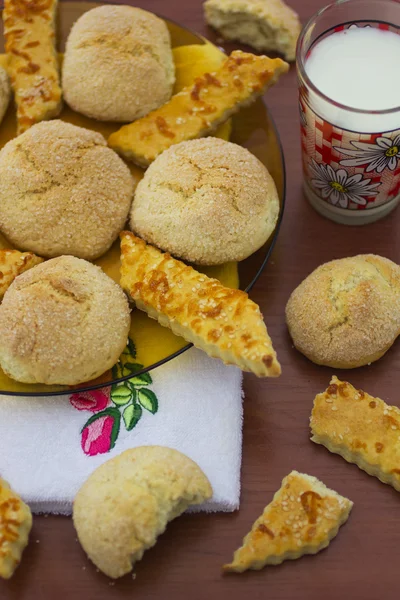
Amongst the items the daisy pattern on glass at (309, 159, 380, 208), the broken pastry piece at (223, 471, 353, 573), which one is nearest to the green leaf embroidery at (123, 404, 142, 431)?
the broken pastry piece at (223, 471, 353, 573)

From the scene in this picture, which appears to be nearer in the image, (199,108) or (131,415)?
(131,415)

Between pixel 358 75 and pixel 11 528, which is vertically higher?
pixel 358 75

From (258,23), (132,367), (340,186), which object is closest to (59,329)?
(132,367)

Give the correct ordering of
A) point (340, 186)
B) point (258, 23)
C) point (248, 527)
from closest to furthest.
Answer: point (248, 527), point (340, 186), point (258, 23)

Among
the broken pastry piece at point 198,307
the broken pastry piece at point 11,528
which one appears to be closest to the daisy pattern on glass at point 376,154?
the broken pastry piece at point 198,307

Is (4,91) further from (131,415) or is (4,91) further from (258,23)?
(131,415)

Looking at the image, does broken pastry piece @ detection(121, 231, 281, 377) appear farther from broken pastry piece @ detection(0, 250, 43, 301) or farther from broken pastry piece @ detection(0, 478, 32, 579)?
broken pastry piece @ detection(0, 478, 32, 579)

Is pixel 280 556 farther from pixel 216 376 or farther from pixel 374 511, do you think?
pixel 216 376

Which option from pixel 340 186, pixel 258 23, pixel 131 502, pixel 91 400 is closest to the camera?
pixel 131 502
